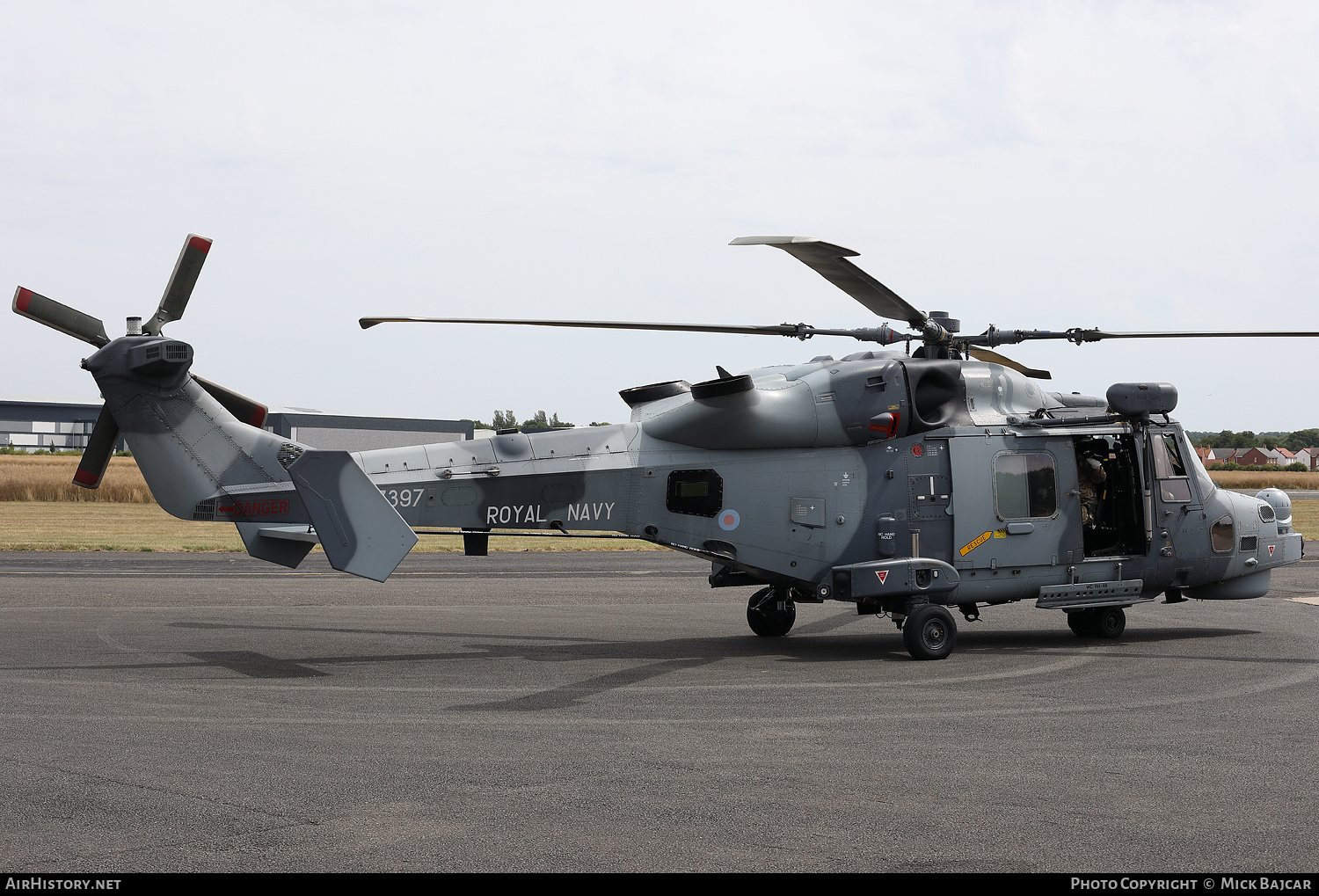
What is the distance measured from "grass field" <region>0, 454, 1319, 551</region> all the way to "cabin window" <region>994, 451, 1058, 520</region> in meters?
15.9

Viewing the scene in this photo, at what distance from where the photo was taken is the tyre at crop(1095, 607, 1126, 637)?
1605 centimetres

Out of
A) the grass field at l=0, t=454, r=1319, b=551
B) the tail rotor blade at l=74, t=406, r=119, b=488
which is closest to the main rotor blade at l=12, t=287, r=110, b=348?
the tail rotor blade at l=74, t=406, r=119, b=488

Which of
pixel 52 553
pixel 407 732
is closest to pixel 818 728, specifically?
pixel 407 732

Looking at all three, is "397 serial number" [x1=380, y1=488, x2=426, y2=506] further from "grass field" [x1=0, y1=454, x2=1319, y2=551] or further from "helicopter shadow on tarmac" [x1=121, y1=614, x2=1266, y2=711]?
"grass field" [x1=0, y1=454, x2=1319, y2=551]

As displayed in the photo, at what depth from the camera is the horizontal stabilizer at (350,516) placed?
487 inches

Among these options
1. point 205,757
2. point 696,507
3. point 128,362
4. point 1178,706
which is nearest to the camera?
point 205,757

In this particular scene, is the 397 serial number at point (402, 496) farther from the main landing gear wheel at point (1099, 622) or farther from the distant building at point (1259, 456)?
the distant building at point (1259, 456)

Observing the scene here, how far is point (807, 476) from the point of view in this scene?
47.9 ft

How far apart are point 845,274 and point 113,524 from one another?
117 feet

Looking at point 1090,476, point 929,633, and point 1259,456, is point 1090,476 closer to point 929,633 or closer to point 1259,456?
point 929,633

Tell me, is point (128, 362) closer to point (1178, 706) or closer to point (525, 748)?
point (525, 748)

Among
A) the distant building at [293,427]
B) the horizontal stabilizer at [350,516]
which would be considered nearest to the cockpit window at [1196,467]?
the horizontal stabilizer at [350,516]
